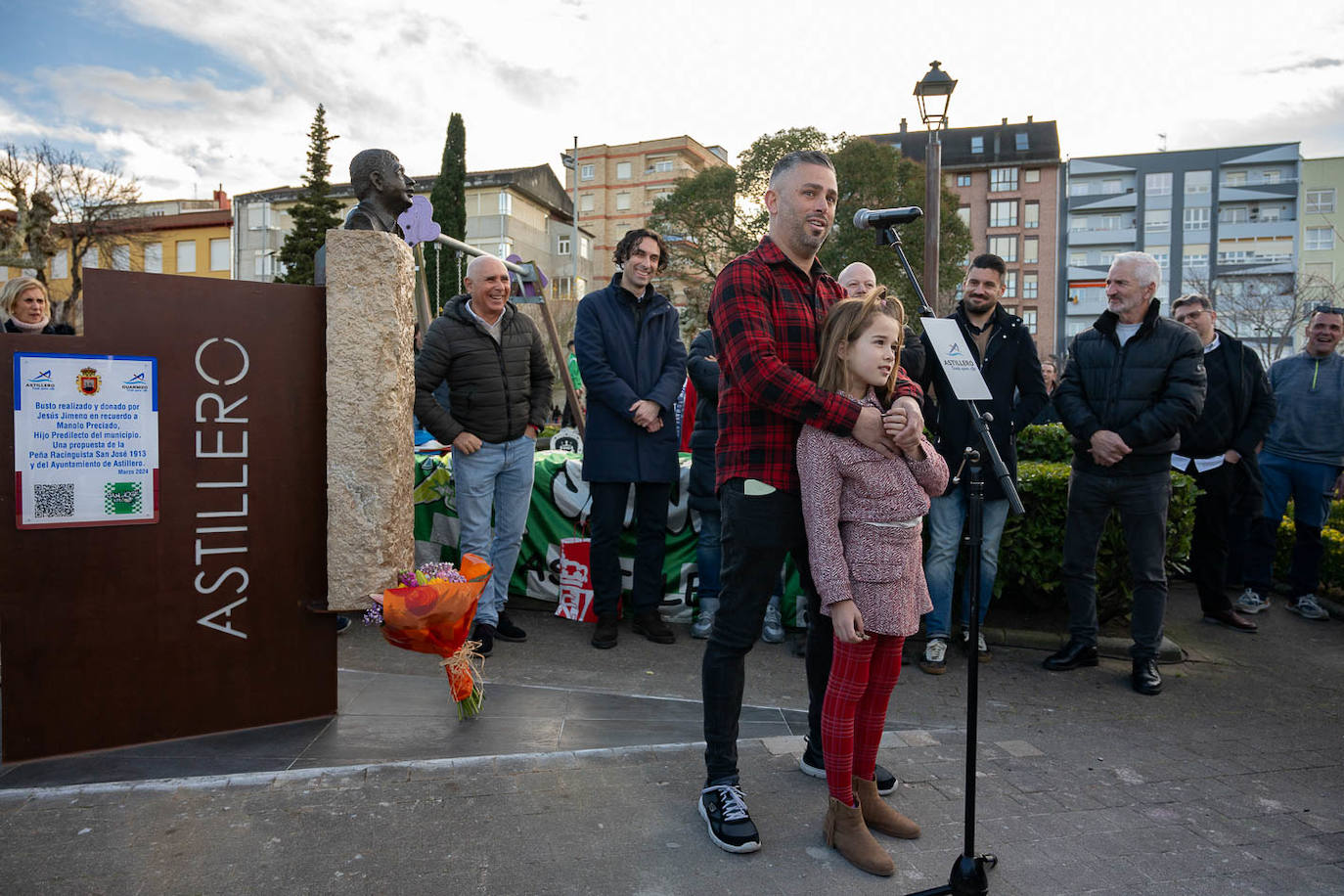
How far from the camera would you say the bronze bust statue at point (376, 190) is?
3725 mm

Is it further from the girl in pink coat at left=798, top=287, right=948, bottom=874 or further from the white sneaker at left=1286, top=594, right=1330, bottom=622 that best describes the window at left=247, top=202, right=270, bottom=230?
the girl in pink coat at left=798, top=287, right=948, bottom=874

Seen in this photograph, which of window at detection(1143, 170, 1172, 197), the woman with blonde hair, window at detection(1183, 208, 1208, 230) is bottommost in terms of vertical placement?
the woman with blonde hair

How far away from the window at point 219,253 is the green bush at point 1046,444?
57.2 metres

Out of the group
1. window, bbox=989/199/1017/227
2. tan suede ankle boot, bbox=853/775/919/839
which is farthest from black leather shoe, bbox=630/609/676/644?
window, bbox=989/199/1017/227

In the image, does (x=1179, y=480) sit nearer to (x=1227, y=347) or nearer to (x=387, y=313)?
(x=1227, y=347)

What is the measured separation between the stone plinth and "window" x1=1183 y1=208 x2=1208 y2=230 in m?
79.3

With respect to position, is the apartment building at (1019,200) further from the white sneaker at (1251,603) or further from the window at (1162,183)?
the white sneaker at (1251,603)

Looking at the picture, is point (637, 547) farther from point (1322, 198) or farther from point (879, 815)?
point (1322, 198)

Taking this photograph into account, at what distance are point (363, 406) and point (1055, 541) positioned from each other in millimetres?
4112

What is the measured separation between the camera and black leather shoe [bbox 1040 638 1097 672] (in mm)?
5020

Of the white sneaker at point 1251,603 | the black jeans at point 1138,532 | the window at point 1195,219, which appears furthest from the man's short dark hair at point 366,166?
the window at point 1195,219

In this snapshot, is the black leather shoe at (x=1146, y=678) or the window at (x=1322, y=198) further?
the window at (x=1322, y=198)

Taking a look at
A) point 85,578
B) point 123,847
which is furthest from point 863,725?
point 85,578

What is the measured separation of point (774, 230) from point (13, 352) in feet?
8.90
